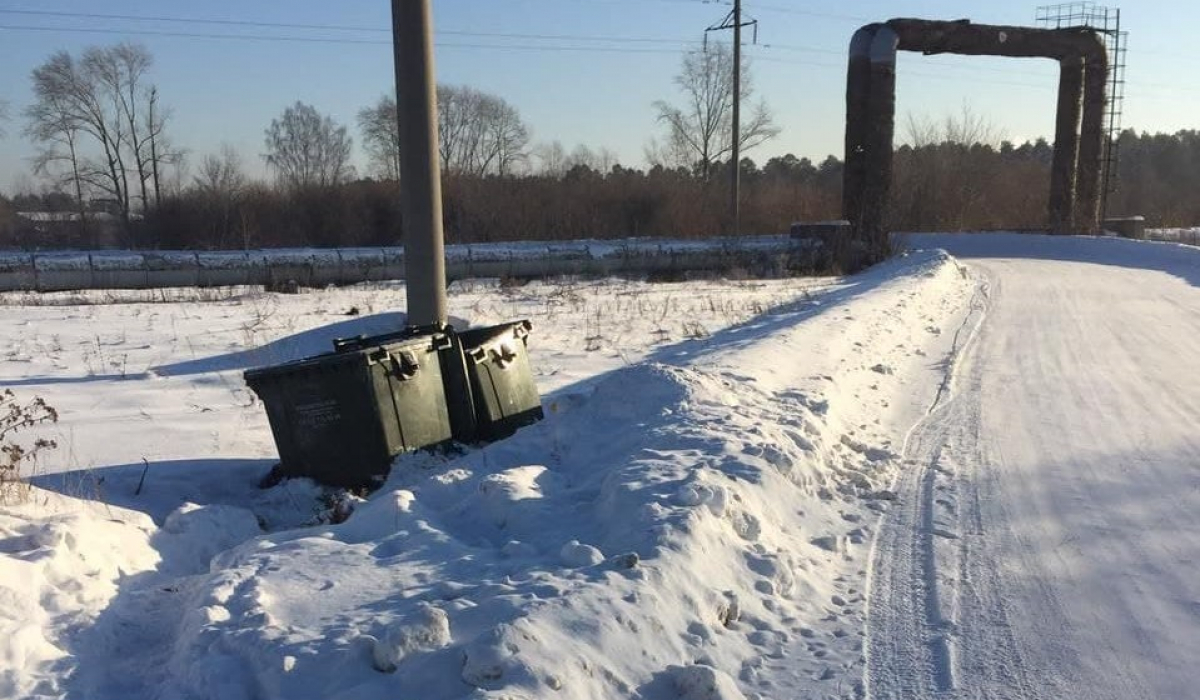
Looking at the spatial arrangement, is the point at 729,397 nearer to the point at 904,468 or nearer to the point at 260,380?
the point at 904,468

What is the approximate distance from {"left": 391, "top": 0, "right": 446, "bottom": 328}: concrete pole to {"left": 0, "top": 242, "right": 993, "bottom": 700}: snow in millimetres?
1594

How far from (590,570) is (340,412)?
2.73 metres

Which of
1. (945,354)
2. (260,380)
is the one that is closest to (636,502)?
(260,380)

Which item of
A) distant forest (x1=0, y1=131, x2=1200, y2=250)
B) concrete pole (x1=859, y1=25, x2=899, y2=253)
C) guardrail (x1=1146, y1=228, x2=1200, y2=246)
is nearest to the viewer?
concrete pole (x1=859, y1=25, x2=899, y2=253)

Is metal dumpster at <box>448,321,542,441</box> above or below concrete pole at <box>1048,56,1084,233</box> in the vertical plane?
below

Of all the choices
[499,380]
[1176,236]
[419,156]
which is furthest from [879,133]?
[499,380]

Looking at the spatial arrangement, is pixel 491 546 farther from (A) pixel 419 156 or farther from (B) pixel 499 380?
(A) pixel 419 156

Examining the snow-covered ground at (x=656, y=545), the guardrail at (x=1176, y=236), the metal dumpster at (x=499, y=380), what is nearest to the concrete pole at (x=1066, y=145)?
the guardrail at (x=1176, y=236)

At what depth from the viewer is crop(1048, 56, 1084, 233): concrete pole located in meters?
35.1

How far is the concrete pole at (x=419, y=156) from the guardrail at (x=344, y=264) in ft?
57.6

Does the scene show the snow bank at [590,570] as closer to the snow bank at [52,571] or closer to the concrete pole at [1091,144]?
the snow bank at [52,571]

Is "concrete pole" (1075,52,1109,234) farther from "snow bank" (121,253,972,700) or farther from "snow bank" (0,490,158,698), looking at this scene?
"snow bank" (0,490,158,698)

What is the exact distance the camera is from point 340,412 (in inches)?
241

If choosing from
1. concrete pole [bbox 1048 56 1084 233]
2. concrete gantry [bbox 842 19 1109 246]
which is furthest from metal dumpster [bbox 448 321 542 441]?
concrete pole [bbox 1048 56 1084 233]
